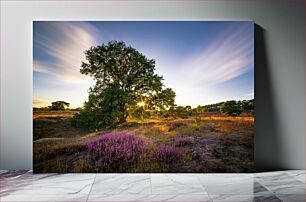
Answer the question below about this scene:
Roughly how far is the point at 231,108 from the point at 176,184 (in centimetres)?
109

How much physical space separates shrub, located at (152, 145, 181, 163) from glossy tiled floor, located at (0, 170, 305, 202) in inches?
7.3

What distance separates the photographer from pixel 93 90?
417cm

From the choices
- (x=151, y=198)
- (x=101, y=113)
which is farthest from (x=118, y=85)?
(x=151, y=198)

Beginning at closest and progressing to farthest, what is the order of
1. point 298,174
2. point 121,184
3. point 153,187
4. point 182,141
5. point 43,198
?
point 43,198 < point 153,187 < point 121,184 < point 298,174 < point 182,141

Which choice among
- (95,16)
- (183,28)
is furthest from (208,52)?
(95,16)

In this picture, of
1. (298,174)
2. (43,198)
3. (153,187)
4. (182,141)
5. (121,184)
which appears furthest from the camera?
(182,141)

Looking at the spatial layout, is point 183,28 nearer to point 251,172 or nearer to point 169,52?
point 169,52

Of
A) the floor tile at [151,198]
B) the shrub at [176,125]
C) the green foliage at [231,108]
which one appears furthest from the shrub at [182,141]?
the floor tile at [151,198]

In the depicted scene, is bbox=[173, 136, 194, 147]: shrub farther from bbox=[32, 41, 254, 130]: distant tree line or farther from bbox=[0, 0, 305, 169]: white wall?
A: bbox=[0, 0, 305, 169]: white wall

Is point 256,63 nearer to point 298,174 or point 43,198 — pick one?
point 298,174

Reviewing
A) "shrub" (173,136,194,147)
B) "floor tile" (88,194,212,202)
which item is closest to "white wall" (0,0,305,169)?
"shrub" (173,136,194,147)

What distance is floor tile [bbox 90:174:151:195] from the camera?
3379mm

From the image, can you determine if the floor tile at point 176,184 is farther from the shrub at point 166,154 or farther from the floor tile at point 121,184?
the shrub at point 166,154

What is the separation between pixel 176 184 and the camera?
11.9 feet
